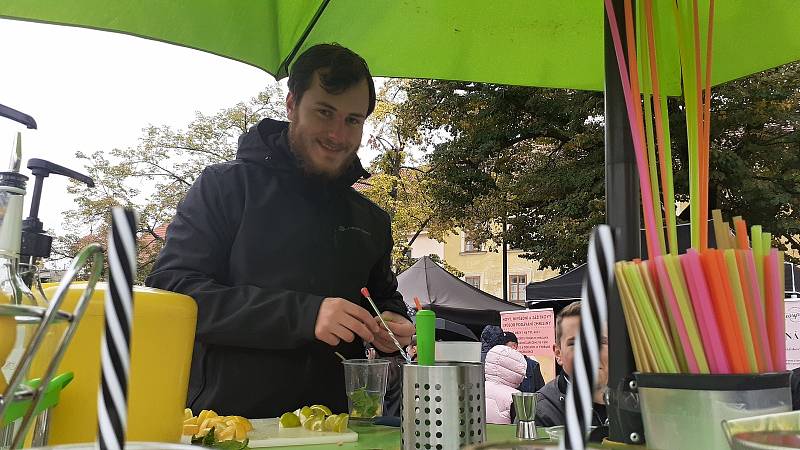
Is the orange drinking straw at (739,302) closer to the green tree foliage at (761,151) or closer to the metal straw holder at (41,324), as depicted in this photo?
the metal straw holder at (41,324)

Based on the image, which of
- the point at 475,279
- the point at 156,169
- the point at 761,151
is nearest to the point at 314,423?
the point at 761,151

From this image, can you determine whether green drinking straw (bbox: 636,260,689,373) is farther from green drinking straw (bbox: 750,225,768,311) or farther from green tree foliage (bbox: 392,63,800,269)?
green tree foliage (bbox: 392,63,800,269)

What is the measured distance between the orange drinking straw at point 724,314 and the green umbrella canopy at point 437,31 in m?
1.05

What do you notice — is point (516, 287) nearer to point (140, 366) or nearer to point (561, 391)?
point (561, 391)

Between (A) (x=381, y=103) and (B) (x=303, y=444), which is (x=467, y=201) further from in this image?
(B) (x=303, y=444)

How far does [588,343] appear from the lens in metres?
0.30

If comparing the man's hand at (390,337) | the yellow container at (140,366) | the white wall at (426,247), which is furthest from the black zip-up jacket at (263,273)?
the white wall at (426,247)

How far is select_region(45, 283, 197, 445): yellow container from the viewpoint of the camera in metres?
0.68

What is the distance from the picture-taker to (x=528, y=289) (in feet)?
22.9

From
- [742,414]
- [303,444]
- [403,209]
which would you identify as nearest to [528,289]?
[403,209]

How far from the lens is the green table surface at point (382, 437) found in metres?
1.05

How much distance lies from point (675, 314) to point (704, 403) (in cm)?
8

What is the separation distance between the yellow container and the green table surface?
0.37 meters

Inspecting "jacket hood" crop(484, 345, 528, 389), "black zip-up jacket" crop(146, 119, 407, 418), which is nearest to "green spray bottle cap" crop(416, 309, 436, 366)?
"black zip-up jacket" crop(146, 119, 407, 418)
